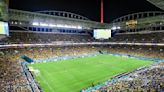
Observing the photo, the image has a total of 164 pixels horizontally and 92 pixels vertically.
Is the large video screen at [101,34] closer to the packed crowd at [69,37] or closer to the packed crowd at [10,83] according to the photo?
the packed crowd at [69,37]

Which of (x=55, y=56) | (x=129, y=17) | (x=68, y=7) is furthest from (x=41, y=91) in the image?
(x=129, y=17)

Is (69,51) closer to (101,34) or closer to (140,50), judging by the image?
(101,34)

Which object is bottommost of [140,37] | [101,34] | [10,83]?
[10,83]

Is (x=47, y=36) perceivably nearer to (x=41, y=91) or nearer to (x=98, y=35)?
(x=98, y=35)

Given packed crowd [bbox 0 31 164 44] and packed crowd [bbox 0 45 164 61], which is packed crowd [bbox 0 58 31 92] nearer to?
packed crowd [bbox 0 45 164 61]

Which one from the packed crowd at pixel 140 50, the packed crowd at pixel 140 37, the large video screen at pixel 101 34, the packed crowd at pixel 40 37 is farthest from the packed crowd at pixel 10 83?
the large video screen at pixel 101 34

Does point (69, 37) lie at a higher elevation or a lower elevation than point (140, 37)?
higher

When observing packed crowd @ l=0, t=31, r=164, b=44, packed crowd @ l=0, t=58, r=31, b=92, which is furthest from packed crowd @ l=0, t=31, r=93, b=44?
packed crowd @ l=0, t=58, r=31, b=92

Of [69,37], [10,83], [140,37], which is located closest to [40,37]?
[69,37]

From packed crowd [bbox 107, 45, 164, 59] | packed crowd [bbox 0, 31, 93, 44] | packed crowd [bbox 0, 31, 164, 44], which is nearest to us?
packed crowd [bbox 0, 31, 93, 44]

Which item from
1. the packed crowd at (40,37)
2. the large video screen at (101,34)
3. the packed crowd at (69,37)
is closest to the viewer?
the packed crowd at (40,37)

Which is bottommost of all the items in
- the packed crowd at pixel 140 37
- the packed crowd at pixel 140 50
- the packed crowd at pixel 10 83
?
the packed crowd at pixel 10 83

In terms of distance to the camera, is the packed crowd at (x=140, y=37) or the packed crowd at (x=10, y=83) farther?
the packed crowd at (x=140, y=37)

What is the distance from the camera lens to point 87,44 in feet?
179
